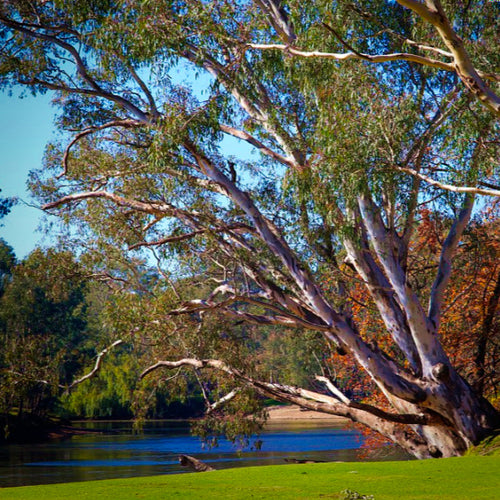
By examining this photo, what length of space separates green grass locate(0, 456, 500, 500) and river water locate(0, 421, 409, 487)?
186 inches

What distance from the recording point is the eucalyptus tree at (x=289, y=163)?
7.89 metres

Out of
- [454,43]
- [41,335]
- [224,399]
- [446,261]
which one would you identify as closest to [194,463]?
[224,399]

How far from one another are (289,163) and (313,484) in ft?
16.8

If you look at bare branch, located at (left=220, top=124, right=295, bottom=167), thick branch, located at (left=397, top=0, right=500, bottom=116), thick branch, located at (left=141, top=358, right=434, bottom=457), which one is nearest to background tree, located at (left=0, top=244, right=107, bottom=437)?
thick branch, located at (left=141, top=358, right=434, bottom=457)

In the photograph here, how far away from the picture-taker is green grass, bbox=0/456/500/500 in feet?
15.9

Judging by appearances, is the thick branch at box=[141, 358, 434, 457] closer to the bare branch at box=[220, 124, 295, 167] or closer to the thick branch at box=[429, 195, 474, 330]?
the thick branch at box=[429, 195, 474, 330]

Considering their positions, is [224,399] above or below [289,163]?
below

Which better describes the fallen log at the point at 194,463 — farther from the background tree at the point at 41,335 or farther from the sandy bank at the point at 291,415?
the sandy bank at the point at 291,415

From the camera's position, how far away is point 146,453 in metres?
17.9

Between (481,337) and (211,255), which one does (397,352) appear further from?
(211,255)

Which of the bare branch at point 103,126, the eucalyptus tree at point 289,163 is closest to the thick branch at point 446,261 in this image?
the eucalyptus tree at point 289,163

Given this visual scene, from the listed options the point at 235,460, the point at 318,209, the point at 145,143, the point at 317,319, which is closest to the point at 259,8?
the point at 145,143

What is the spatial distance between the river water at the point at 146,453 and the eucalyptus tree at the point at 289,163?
2.88 m

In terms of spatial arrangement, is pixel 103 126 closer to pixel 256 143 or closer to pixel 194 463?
pixel 256 143
